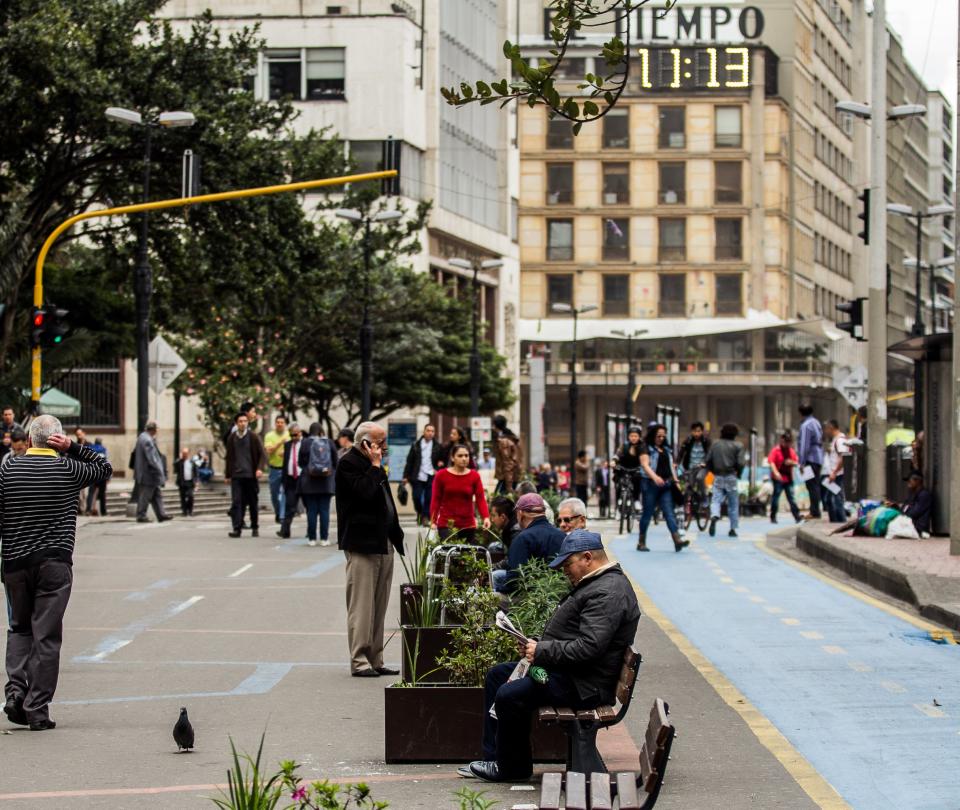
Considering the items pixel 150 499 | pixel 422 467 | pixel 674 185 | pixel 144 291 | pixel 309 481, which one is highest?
pixel 674 185

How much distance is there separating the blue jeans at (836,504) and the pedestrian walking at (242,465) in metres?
8.64

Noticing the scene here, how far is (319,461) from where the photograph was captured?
86.3 feet

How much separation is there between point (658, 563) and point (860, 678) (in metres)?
10.7

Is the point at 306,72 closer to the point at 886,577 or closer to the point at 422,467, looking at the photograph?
the point at 422,467

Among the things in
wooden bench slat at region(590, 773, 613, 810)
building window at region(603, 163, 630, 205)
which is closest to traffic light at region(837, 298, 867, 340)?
wooden bench slat at region(590, 773, 613, 810)

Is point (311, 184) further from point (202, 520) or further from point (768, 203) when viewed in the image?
point (768, 203)

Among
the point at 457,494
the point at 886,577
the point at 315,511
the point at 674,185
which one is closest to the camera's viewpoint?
the point at 457,494

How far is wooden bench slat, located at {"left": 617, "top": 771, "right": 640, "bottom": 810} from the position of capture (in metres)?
7.30

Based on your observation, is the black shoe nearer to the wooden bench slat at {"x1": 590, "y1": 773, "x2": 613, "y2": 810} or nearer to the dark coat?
the wooden bench slat at {"x1": 590, "y1": 773, "x2": 613, "y2": 810}

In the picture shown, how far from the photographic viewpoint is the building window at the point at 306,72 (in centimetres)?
6812

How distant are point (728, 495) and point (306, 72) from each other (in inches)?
1690

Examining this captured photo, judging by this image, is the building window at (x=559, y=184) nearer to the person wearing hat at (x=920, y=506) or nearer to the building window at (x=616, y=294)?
the building window at (x=616, y=294)

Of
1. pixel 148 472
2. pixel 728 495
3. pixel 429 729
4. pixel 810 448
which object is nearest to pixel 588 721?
pixel 429 729

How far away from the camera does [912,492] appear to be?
82.3 ft
